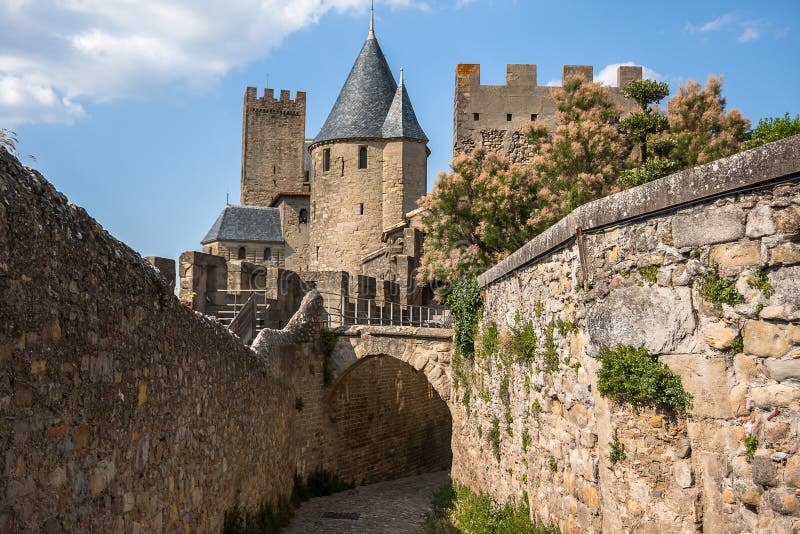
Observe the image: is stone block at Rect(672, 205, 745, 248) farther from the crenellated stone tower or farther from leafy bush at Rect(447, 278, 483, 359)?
the crenellated stone tower

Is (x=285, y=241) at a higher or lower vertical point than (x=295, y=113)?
lower

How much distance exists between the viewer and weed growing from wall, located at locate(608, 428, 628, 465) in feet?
17.2

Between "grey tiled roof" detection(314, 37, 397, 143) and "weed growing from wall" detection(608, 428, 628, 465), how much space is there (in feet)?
103

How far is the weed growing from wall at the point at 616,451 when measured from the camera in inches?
206

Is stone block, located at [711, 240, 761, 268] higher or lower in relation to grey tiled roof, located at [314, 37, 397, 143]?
lower

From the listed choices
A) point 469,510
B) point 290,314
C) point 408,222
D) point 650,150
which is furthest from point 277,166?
point 469,510

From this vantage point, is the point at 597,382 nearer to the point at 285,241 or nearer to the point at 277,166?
the point at 285,241

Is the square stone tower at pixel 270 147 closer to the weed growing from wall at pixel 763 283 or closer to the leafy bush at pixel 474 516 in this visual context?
the leafy bush at pixel 474 516

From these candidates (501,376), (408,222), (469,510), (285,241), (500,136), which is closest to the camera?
(501,376)

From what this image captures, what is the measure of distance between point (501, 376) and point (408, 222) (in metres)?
20.0

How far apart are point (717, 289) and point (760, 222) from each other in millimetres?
468

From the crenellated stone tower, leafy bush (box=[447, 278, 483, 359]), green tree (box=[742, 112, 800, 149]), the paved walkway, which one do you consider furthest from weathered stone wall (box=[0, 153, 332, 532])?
the crenellated stone tower

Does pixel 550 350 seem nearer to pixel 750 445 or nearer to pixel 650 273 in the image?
pixel 650 273

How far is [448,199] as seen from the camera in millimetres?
16406
